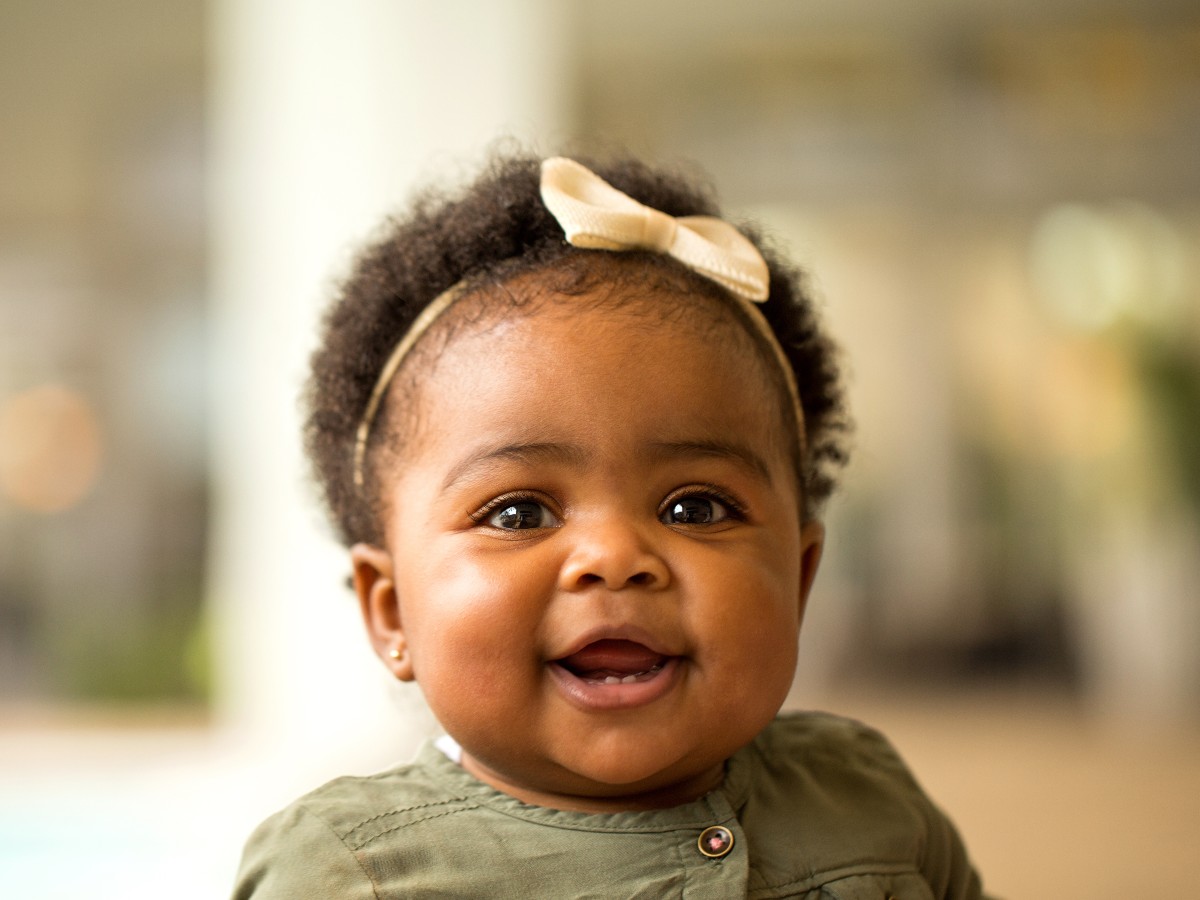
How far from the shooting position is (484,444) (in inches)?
33.2

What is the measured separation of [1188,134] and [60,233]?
4.72 metres

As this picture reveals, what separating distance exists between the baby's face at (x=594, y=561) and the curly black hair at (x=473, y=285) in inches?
2.9

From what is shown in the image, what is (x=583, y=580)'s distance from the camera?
0.80 metres

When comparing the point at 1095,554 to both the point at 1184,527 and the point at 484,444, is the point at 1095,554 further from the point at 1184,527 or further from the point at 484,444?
the point at 484,444

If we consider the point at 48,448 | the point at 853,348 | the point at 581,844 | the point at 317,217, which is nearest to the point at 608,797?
the point at 581,844

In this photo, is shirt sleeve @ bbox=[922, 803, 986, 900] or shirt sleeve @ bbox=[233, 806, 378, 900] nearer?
shirt sleeve @ bbox=[233, 806, 378, 900]

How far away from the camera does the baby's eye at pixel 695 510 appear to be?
0.85 meters

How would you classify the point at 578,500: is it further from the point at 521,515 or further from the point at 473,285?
the point at 473,285

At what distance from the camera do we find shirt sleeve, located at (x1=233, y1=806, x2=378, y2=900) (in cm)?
76

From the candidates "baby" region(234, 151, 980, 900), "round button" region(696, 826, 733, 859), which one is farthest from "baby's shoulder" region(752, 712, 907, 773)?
"round button" region(696, 826, 733, 859)

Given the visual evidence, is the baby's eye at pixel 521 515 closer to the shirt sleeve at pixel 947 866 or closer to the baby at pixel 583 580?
the baby at pixel 583 580

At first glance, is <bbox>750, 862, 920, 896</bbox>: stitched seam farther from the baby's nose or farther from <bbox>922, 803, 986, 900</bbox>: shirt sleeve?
the baby's nose

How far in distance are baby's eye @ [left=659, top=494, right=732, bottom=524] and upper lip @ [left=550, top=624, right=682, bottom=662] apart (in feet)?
0.29

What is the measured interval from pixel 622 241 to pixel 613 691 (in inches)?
12.0
